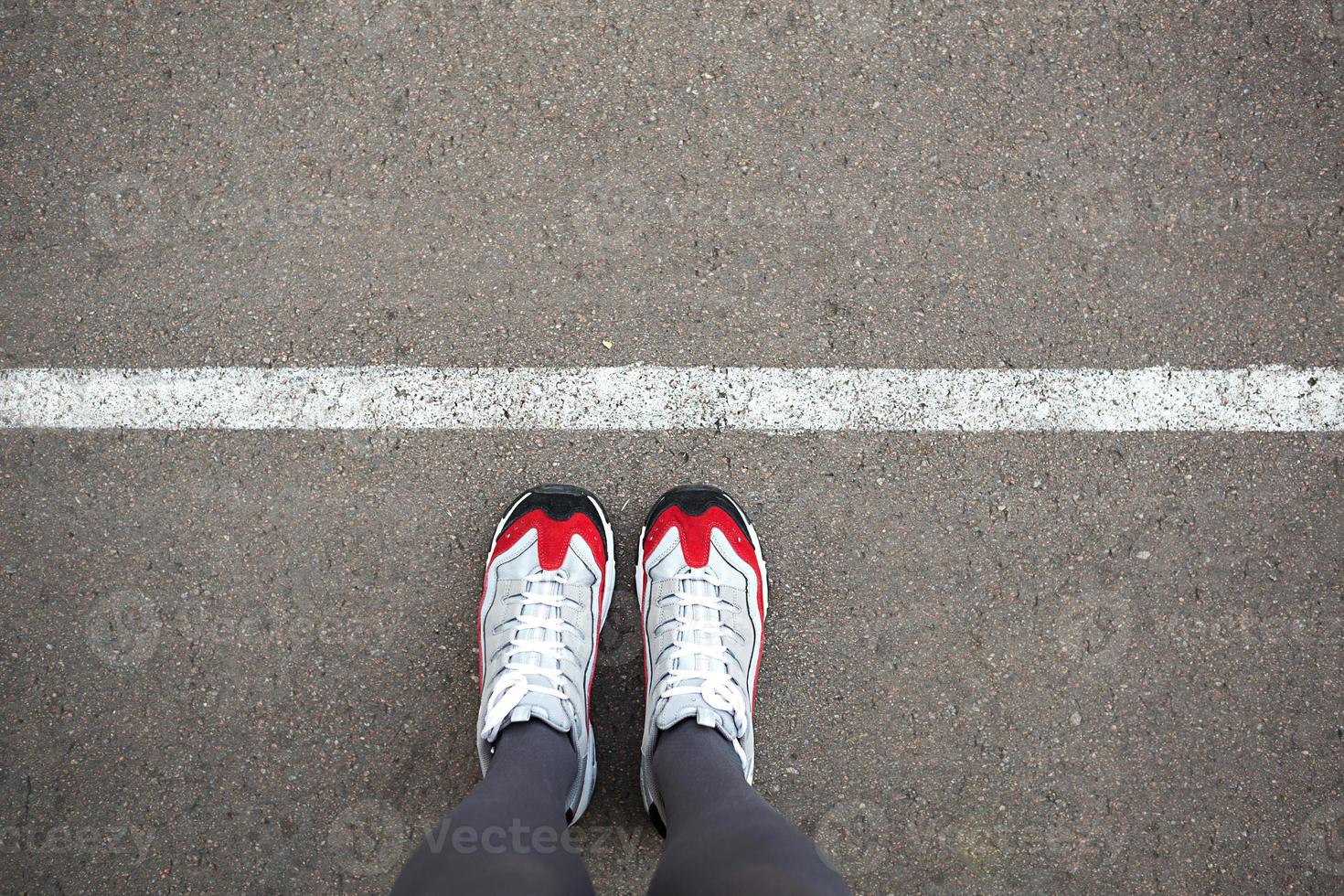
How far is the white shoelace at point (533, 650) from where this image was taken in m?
2.07

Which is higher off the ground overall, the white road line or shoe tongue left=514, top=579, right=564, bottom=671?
the white road line

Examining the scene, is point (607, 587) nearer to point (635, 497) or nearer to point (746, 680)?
point (635, 497)

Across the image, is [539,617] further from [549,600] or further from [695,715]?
[695,715]

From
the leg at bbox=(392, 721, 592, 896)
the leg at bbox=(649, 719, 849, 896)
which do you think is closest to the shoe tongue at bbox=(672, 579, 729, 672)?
the leg at bbox=(649, 719, 849, 896)

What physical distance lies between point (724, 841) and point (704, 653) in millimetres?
684

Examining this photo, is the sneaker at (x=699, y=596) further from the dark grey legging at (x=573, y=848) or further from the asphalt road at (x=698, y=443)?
the dark grey legging at (x=573, y=848)

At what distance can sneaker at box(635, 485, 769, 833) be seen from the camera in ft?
7.15

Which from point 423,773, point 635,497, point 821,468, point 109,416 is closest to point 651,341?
point 635,497

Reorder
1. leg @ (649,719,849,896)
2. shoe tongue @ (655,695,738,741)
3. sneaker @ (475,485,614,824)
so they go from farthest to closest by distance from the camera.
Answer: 1. sneaker @ (475,485,614,824)
2. shoe tongue @ (655,695,738,741)
3. leg @ (649,719,849,896)

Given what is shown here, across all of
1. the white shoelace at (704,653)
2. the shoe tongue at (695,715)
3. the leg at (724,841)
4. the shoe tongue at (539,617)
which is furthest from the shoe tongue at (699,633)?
the shoe tongue at (539,617)

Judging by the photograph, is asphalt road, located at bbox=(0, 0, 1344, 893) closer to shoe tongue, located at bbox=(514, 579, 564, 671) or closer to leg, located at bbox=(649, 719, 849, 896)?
shoe tongue, located at bbox=(514, 579, 564, 671)

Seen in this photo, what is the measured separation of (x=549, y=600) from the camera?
226cm

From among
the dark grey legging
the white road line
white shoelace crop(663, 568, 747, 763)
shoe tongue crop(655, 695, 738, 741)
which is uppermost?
the white road line

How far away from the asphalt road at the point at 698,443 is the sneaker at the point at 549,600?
9cm
